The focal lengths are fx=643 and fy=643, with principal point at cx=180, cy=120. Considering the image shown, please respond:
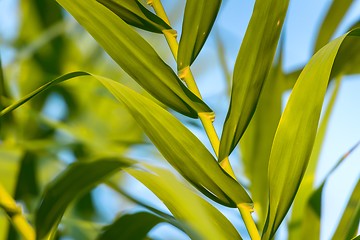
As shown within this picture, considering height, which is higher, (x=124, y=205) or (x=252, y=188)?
(x=252, y=188)

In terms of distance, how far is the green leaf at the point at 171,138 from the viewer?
38 cm

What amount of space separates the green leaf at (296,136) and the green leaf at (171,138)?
4 cm

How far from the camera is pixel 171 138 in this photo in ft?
1.24

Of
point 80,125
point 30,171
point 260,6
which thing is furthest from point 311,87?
point 80,125

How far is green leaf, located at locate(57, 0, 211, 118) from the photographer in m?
0.39

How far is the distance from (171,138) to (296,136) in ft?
0.25

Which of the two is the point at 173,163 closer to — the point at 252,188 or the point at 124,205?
the point at 252,188

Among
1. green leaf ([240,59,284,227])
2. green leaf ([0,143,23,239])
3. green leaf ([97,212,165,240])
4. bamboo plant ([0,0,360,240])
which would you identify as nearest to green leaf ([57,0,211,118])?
bamboo plant ([0,0,360,240])

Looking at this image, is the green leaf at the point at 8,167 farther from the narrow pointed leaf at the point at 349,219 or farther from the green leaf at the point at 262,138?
the narrow pointed leaf at the point at 349,219

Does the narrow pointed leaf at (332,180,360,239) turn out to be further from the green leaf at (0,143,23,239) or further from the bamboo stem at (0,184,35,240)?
the green leaf at (0,143,23,239)

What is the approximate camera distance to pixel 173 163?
381 mm

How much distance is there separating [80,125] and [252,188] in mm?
331

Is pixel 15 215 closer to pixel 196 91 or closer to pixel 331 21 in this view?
pixel 196 91

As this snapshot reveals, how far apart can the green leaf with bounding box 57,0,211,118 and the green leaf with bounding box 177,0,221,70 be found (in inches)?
1.0
